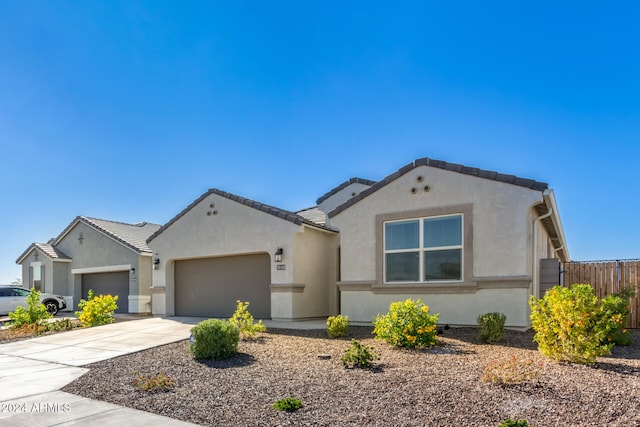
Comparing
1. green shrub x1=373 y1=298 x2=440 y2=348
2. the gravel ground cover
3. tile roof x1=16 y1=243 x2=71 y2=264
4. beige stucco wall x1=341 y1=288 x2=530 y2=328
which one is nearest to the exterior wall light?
beige stucco wall x1=341 y1=288 x2=530 y2=328

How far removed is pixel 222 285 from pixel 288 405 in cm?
1057

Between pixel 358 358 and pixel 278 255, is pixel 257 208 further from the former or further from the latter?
pixel 358 358

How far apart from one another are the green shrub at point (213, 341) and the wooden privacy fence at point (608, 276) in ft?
31.5

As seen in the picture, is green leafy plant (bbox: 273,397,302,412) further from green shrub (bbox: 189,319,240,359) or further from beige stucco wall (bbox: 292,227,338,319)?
beige stucco wall (bbox: 292,227,338,319)

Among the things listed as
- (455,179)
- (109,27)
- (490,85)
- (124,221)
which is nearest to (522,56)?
(490,85)

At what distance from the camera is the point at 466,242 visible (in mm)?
10703

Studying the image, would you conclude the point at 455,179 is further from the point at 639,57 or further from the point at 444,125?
the point at 639,57

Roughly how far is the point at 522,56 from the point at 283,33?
657 cm

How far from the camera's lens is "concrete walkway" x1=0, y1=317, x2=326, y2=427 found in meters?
5.20

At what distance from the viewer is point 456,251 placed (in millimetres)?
10891

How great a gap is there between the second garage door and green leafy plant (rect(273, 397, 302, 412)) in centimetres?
899

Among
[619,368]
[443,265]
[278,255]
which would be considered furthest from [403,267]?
[619,368]

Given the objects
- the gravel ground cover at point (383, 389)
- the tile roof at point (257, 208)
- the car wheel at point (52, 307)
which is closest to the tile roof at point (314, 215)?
the tile roof at point (257, 208)

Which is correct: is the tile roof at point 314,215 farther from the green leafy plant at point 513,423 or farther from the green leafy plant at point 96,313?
the green leafy plant at point 513,423
